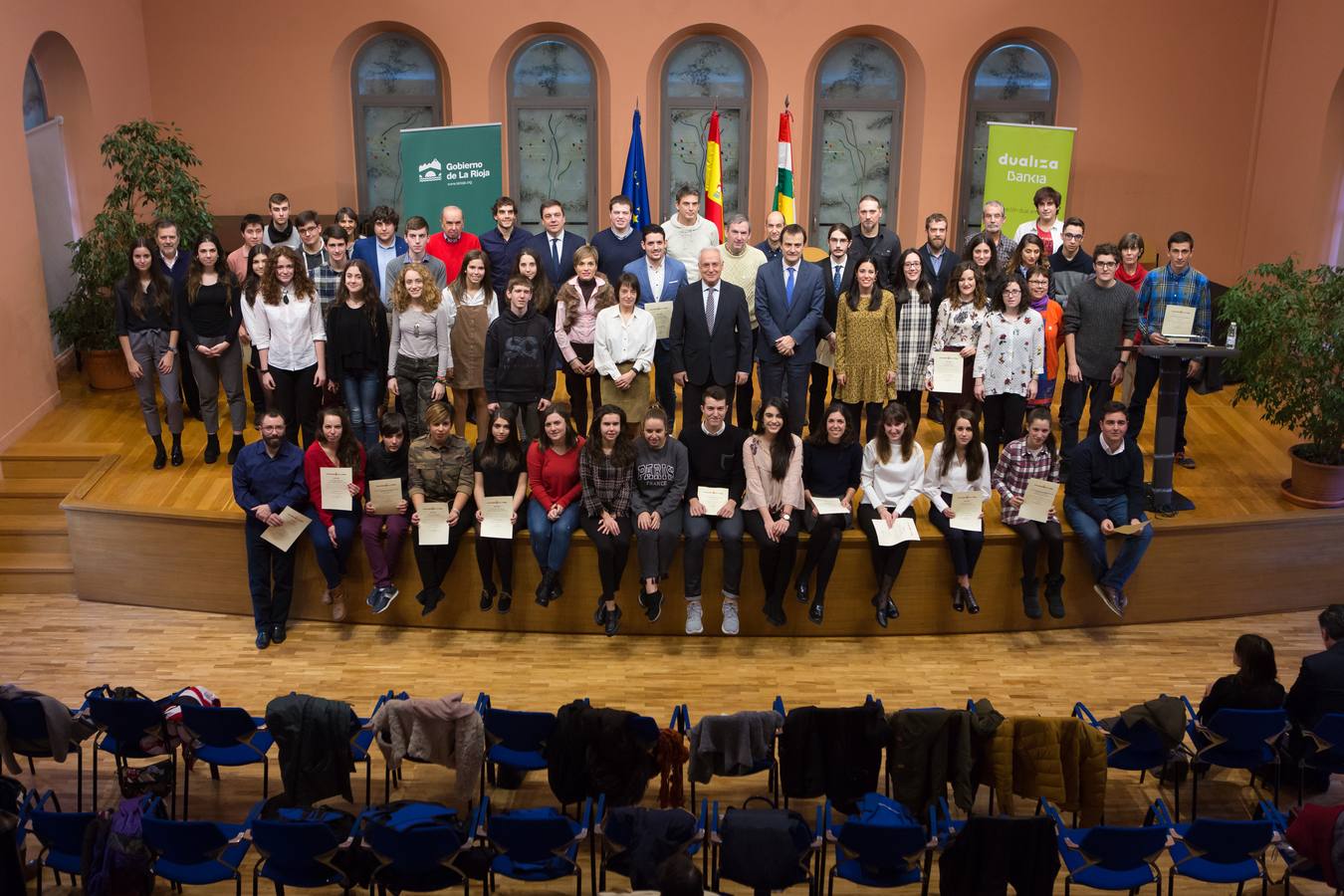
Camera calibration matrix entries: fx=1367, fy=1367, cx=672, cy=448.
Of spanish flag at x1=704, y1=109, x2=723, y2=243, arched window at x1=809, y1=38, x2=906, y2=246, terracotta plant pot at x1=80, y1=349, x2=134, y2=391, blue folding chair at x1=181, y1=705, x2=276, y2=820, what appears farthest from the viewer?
arched window at x1=809, y1=38, x2=906, y2=246

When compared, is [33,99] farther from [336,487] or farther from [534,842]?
[534,842]

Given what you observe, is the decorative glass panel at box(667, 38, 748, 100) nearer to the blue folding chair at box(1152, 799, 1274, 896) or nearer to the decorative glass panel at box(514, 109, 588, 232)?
the decorative glass panel at box(514, 109, 588, 232)

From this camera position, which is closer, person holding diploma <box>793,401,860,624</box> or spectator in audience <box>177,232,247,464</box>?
person holding diploma <box>793,401,860,624</box>

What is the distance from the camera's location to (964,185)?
488 inches

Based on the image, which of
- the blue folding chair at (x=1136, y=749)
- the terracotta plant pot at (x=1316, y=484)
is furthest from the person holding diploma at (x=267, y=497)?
the terracotta plant pot at (x=1316, y=484)

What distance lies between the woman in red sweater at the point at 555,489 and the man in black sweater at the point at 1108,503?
2.83 metres

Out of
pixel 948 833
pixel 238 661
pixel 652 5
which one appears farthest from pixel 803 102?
pixel 948 833

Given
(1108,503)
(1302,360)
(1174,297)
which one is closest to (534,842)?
(1108,503)

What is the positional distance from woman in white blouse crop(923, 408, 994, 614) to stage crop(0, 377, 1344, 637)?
4.9 inches

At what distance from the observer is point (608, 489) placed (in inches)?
296

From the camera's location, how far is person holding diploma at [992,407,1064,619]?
7.68 meters

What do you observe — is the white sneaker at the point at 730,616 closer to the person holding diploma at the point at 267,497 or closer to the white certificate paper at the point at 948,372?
the white certificate paper at the point at 948,372

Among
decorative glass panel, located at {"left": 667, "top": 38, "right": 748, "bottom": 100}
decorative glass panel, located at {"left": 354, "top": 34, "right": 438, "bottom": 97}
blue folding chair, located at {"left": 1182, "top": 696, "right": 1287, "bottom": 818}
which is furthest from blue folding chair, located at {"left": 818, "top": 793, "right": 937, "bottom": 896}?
decorative glass panel, located at {"left": 354, "top": 34, "right": 438, "bottom": 97}

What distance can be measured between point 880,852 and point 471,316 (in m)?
4.21
